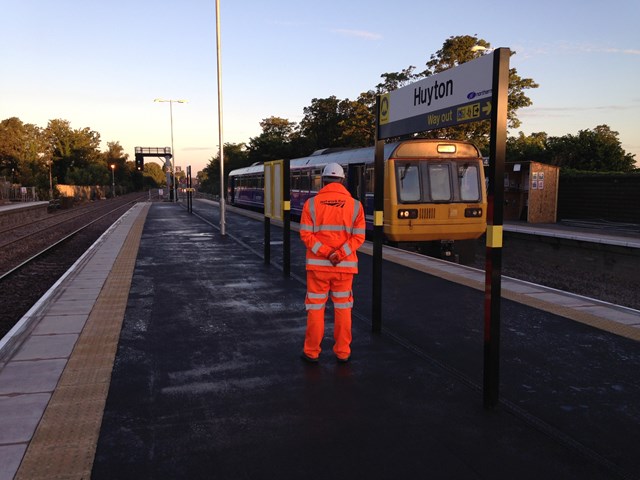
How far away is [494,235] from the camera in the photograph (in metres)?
3.71

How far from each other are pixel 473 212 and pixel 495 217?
30.5ft

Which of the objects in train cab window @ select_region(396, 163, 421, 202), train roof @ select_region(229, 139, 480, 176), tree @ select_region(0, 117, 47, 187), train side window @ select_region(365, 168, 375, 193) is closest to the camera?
train cab window @ select_region(396, 163, 421, 202)

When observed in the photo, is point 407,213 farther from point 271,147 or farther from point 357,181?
point 271,147

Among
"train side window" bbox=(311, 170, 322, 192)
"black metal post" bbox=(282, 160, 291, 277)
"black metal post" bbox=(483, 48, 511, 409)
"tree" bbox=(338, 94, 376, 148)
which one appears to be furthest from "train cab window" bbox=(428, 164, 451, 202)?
"tree" bbox=(338, 94, 376, 148)

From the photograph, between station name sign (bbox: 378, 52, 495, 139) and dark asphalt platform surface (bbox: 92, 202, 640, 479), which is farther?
station name sign (bbox: 378, 52, 495, 139)

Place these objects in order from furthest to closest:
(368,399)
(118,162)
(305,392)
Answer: (118,162), (305,392), (368,399)

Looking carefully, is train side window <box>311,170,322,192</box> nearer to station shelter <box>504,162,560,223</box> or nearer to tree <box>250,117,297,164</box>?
station shelter <box>504,162,560,223</box>

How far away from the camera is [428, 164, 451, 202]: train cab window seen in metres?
12.5

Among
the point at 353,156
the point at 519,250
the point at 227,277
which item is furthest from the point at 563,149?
the point at 227,277

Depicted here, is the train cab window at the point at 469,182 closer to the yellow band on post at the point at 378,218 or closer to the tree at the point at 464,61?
the yellow band on post at the point at 378,218

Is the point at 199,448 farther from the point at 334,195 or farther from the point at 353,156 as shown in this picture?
the point at 353,156

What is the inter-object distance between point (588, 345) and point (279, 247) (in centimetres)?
948

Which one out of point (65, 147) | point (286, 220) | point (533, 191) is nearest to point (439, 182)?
point (286, 220)

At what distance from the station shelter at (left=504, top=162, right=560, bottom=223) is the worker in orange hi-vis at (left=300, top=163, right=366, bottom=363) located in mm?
20085
